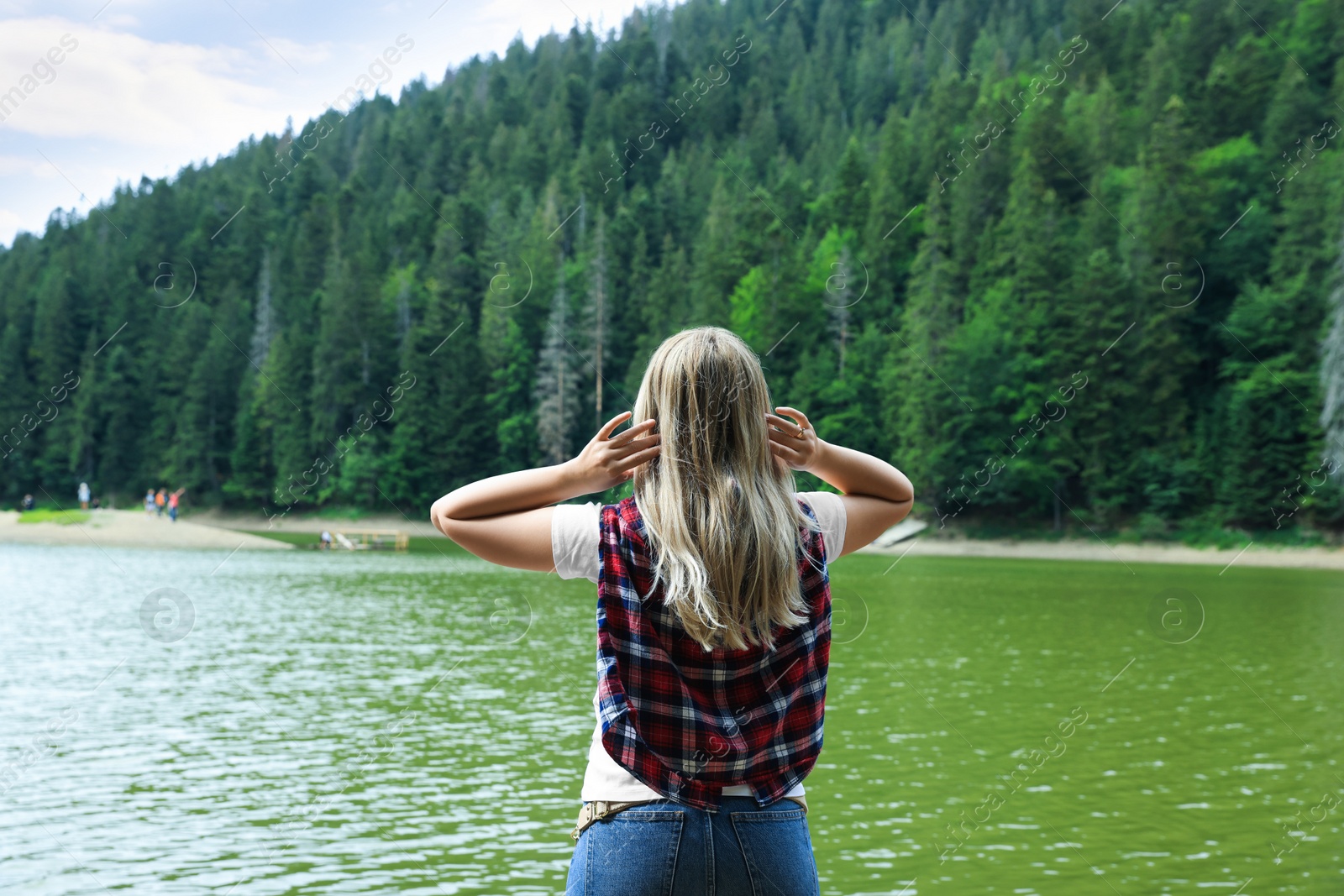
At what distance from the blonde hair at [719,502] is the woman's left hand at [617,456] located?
0.03 meters

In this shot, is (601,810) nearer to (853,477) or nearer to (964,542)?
(853,477)

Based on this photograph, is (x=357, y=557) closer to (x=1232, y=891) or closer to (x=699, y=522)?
(x=1232, y=891)

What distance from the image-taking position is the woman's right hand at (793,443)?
237cm

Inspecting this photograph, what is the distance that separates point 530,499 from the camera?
235cm

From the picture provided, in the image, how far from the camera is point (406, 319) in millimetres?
89000

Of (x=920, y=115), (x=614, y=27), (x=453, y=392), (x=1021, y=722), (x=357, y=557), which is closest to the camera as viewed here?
(x=1021, y=722)

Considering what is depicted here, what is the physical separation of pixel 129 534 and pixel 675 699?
191 feet

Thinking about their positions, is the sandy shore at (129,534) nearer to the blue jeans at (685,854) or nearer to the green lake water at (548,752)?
the green lake water at (548,752)

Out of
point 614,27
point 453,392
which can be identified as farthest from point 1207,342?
point 614,27

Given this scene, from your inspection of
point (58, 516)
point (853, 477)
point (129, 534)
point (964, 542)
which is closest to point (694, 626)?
point (853, 477)

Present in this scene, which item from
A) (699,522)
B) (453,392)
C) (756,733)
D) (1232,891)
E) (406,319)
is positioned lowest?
(1232,891)

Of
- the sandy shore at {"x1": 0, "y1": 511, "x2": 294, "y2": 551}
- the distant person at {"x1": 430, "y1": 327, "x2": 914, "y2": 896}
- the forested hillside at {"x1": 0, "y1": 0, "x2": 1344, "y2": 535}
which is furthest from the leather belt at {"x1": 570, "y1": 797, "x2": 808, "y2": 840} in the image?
the sandy shore at {"x1": 0, "y1": 511, "x2": 294, "y2": 551}

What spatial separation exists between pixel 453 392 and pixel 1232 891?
72.2m

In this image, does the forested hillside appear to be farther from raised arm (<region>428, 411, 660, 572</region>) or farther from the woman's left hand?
the woman's left hand
